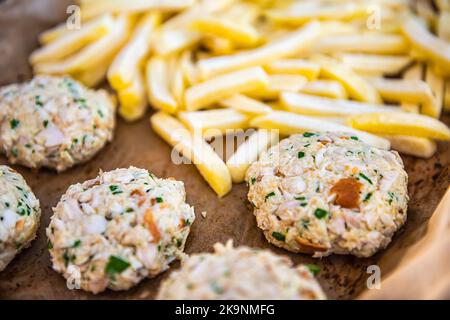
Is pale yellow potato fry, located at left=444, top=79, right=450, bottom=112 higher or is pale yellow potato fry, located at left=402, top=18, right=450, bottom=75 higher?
pale yellow potato fry, located at left=402, top=18, right=450, bottom=75

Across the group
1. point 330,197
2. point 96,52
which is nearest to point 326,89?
point 330,197

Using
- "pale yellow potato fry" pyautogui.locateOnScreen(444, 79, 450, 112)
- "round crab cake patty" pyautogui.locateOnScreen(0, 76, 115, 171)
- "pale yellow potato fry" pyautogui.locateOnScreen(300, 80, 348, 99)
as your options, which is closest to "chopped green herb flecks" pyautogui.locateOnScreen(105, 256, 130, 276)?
"round crab cake patty" pyautogui.locateOnScreen(0, 76, 115, 171)

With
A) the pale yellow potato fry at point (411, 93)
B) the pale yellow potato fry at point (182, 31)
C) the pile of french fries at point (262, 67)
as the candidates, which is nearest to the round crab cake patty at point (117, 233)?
the pile of french fries at point (262, 67)

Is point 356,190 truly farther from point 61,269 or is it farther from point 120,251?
point 61,269

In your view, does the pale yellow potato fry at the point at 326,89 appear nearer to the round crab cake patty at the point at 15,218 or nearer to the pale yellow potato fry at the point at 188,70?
the pale yellow potato fry at the point at 188,70

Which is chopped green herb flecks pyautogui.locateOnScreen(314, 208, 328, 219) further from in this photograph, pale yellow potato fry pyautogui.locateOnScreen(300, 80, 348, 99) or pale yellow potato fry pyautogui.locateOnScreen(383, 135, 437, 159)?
pale yellow potato fry pyautogui.locateOnScreen(300, 80, 348, 99)
